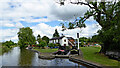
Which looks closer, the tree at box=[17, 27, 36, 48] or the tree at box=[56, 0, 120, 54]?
the tree at box=[56, 0, 120, 54]

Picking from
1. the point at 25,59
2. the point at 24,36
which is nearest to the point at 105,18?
the point at 25,59

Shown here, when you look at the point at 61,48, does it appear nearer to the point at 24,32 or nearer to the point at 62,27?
the point at 62,27

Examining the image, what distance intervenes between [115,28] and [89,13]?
4.61 m

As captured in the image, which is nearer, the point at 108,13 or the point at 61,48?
the point at 108,13

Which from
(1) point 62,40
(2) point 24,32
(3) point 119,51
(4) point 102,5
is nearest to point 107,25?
(4) point 102,5

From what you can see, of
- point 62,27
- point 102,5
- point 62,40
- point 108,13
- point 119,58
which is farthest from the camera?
point 62,40

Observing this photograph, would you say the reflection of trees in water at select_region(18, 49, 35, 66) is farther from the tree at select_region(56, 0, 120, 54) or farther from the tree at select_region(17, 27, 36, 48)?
the tree at select_region(17, 27, 36, 48)

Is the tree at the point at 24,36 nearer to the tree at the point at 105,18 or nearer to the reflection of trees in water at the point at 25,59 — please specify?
the reflection of trees in water at the point at 25,59

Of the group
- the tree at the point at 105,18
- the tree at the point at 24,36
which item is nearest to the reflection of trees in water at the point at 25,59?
the tree at the point at 105,18

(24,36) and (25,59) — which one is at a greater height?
(24,36)

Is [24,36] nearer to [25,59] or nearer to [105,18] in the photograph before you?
[25,59]

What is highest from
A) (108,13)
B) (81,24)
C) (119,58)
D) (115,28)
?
(108,13)

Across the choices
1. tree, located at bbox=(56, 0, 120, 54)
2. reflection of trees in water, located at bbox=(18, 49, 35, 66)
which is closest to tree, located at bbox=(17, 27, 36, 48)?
reflection of trees in water, located at bbox=(18, 49, 35, 66)

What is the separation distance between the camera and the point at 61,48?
677 inches
